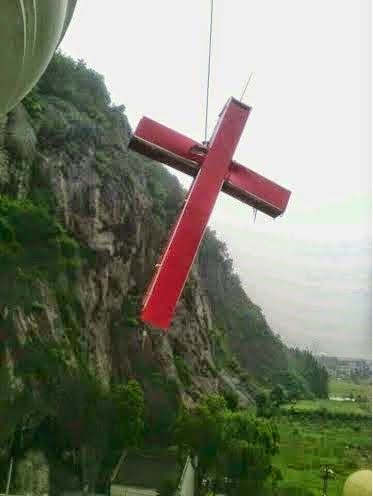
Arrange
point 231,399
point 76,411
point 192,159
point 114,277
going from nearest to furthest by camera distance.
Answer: point 192,159 < point 76,411 < point 231,399 < point 114,277

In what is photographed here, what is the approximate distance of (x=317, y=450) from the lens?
538cm

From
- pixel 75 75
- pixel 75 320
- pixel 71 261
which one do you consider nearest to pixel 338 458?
pixel 75 320

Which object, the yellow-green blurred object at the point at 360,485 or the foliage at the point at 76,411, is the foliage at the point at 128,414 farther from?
the yellow-green blurred object at the point at 360,485

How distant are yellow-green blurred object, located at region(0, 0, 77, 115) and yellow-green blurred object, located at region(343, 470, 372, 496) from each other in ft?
3.39

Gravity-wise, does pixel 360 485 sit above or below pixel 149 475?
above

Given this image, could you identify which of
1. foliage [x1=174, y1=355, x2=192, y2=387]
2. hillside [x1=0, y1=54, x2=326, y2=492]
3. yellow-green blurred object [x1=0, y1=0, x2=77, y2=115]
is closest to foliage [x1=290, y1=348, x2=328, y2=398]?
hillside [x1=0, y1=54, x2=326, y2=492]

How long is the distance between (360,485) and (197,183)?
0.75 m

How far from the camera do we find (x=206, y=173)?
1165mm

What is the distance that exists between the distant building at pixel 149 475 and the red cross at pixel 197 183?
3743mm

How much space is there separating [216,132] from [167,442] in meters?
4.39

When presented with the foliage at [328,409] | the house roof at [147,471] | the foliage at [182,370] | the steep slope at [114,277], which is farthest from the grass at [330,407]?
the house roof at [147,471]

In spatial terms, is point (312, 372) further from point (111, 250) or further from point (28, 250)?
point (28, 250)

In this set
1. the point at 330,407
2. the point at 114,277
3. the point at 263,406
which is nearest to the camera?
the point at 330,407

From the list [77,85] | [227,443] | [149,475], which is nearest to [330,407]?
[227,443]
